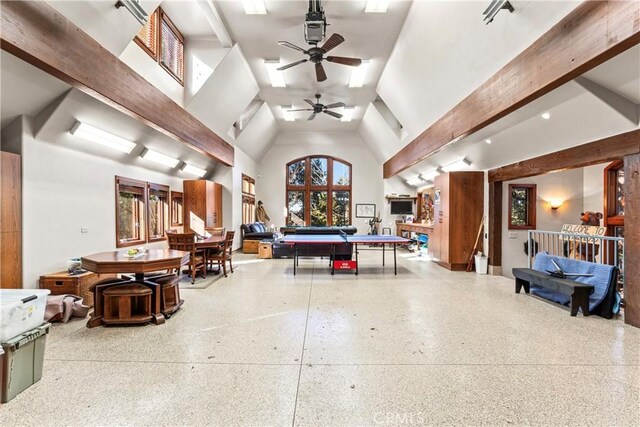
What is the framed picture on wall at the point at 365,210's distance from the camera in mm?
12102

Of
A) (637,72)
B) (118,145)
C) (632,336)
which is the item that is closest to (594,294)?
(632,336)

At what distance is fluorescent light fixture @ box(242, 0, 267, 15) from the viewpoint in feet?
14.7

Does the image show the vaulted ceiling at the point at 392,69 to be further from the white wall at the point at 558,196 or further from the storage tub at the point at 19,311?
the storage tub at the point at 19,311

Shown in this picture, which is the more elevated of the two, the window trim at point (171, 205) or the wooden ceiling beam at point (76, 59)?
the wooden ceiling beam at point (76, 59)

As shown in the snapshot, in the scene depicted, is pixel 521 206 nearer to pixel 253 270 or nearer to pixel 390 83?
pixel 390 83

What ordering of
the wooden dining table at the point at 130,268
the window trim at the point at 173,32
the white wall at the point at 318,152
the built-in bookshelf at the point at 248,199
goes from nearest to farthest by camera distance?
1. the wooden dining table at the point at 130,268
2. the window trim at the point at 173,32
3. the built-in bookshelf at the point at 248,199
4. the white wall at the point at 318,152

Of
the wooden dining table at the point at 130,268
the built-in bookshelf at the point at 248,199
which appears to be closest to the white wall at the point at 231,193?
the built-in bookshelf at the point at 248,199

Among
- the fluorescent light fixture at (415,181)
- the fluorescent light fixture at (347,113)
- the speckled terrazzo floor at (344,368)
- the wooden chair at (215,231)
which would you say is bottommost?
the speckled terrazzo floor at (344,368)

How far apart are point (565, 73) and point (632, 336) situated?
9.36 feet

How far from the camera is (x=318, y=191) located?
12211 mm

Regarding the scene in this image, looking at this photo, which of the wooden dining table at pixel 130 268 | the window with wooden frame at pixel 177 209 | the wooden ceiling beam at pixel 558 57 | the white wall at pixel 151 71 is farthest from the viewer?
the window with wooden frame at pixel 177 209

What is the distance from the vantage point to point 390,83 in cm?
660

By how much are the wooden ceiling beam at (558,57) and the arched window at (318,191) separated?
759 centimetres

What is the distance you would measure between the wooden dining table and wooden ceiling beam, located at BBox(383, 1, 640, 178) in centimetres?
453
